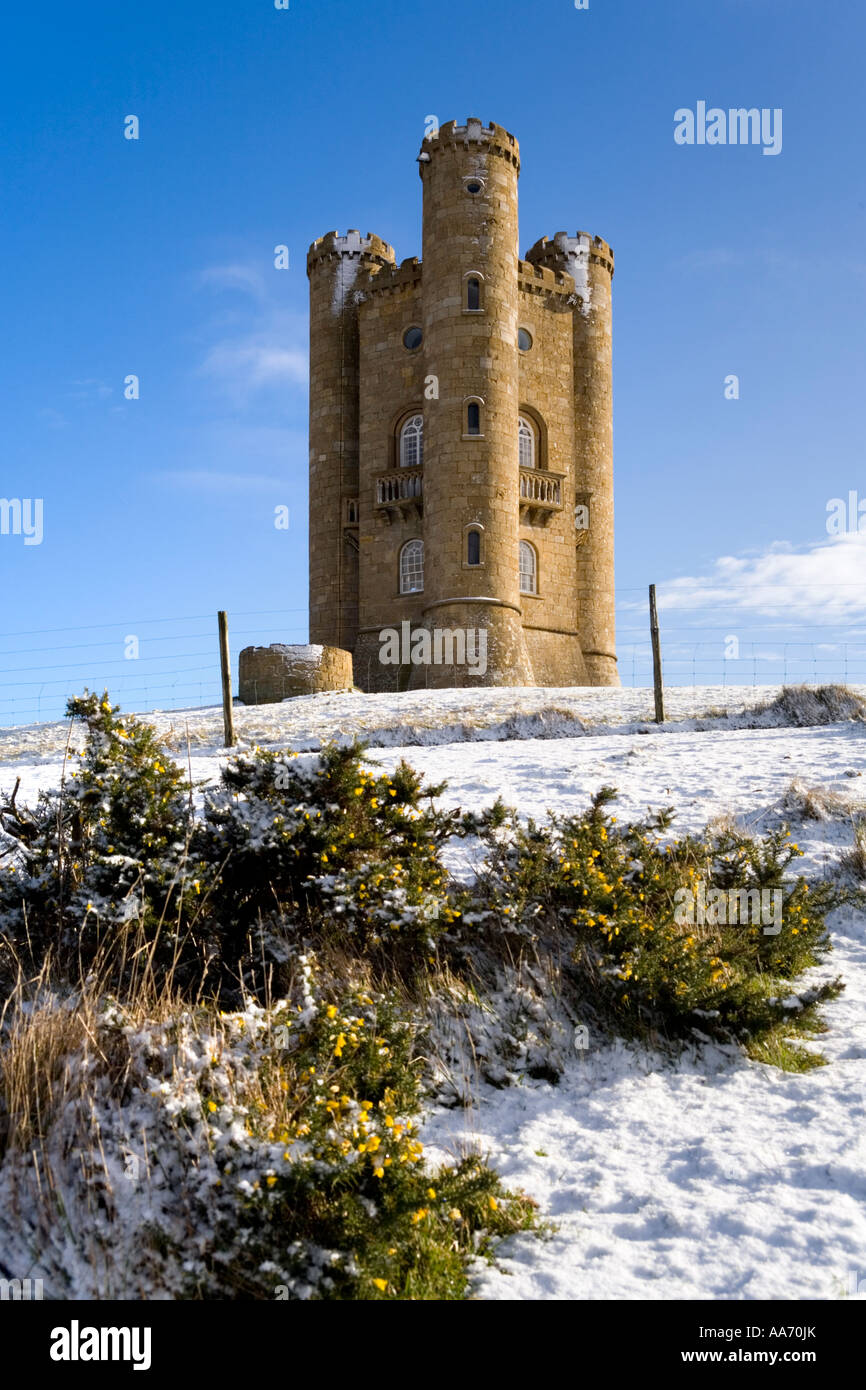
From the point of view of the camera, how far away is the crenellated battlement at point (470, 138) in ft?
96.5

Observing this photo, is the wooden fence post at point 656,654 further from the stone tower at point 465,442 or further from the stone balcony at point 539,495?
the stone balcony at point 539,495

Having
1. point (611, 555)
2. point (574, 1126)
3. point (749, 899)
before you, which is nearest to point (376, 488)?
point (611, 555)

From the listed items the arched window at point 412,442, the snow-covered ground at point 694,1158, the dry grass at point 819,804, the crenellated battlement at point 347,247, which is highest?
the crenellated battlement at point 347,247

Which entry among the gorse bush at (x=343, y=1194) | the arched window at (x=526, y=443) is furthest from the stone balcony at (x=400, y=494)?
the gorse bush at (x=343, y=1194)

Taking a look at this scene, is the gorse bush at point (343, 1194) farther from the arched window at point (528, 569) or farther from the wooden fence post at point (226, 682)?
the arched window at point (528, 569)

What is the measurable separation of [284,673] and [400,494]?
333 inches

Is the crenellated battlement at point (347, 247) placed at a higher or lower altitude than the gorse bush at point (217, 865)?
higher

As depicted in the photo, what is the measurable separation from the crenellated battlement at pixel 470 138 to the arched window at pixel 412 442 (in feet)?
23.4

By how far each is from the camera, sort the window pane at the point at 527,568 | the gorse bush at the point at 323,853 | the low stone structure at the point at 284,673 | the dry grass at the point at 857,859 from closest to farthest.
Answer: the gorse bush at the point at 323,853
the dry grass at the point at 857,859
the low stone structure at the point at 284,673
the window pane at the point at 527,568

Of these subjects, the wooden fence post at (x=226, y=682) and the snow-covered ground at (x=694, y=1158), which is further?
the wooden fence post at (x=226, y=682)

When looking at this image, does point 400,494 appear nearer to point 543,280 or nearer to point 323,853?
point 543,280

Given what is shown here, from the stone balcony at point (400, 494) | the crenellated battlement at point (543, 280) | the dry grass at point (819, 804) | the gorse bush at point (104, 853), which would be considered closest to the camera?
the gorse bush at point (104, 853)
